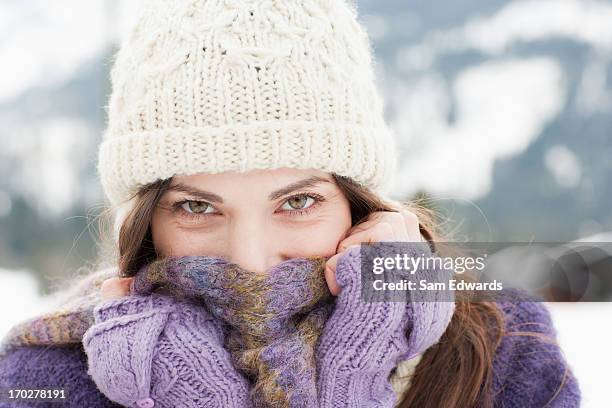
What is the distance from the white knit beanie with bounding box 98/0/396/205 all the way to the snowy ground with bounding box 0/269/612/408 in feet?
2.66

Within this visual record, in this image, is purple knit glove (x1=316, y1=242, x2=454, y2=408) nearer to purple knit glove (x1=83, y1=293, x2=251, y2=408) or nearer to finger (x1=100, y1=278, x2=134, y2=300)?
purple knit glove (x1=83, y1=293, x2=251, y2=408)

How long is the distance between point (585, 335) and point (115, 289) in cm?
204

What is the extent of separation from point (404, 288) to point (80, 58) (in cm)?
464

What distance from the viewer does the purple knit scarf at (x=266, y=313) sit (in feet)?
4.08

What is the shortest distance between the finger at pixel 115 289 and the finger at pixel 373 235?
Result: 22.0 inches

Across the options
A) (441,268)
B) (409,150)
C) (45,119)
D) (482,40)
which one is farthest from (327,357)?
(45,119)

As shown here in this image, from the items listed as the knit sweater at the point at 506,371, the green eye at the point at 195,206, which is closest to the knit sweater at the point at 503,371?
the knit sweater at the point at 506,371

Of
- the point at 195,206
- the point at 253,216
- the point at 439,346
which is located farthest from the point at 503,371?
the point at 195,206

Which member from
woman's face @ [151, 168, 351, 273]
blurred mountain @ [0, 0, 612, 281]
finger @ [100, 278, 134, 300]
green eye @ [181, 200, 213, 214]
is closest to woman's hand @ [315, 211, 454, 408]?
woman's face @ [151, 168, 351, 273]

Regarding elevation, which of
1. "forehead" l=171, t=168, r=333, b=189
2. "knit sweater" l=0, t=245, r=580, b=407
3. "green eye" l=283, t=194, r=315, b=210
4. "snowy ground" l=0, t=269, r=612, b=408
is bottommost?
"snowy ground" l=0, t=269, r=612, b=408

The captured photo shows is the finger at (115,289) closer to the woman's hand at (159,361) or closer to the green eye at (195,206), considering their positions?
the woman's hand at (159,361)

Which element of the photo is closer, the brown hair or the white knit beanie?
the white knit beanie

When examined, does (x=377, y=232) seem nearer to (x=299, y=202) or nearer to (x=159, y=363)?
(x=299, y=202)

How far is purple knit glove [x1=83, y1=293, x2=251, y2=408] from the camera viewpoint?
1.24 metres
